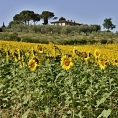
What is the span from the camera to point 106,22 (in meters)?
67.1

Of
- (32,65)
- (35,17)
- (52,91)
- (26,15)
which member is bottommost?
(52,91)

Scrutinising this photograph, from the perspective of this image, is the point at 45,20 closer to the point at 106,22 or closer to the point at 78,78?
the point at 106,22

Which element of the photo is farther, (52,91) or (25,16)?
(25,16)

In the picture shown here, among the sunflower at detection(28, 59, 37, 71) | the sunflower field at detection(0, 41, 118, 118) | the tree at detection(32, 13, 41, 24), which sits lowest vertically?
the sunflower field at detection(0, 41, 118, 118)

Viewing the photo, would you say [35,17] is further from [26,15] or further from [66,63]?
[66,63]

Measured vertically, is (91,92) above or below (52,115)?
above

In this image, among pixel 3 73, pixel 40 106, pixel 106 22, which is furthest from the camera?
pixel 106 22

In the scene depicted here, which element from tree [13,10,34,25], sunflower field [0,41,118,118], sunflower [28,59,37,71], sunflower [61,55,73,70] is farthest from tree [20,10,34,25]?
sunflower [61,55,73,70]

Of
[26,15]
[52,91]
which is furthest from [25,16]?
[52,91]

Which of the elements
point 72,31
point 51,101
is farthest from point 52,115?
point 72,31

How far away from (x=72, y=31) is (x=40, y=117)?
32675mm

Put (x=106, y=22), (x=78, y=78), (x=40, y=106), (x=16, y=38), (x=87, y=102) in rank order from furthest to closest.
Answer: (x=106, y=22) < (x=16, y=38) < (x=78, y=78) < (x=40, y=106) < (x=87, y=102)

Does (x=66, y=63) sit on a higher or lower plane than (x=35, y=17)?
lower

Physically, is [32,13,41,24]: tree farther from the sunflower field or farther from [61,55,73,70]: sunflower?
[61,55,73,70]: sunflower
